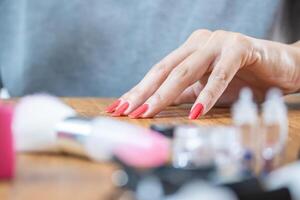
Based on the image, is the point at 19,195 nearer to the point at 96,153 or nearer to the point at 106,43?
the point at 96,153

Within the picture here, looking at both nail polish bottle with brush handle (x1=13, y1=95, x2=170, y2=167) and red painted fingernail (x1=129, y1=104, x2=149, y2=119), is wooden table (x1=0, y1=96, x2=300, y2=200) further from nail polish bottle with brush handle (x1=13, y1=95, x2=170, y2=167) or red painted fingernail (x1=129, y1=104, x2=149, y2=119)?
red painted fingernail (x1=129, y1=104, x2=149, y2=119)

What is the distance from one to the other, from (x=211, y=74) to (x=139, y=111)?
130 mm

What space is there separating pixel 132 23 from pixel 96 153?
82cm

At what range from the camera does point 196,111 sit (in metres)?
0.68

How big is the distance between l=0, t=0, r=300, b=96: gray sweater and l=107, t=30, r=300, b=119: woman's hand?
1.26ft

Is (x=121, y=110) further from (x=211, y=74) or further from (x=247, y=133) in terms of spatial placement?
(x=247, y=133)

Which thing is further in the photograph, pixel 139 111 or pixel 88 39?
pixel 88 39

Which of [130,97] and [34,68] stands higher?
[130,97]

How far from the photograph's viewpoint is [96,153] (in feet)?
1.38

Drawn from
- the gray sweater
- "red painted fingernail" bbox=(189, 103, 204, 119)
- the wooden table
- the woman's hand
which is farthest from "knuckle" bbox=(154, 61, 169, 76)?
the gray sweater

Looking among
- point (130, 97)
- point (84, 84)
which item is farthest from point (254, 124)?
point (84, 84)

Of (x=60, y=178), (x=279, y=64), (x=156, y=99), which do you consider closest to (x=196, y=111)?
(x=156, y=99)

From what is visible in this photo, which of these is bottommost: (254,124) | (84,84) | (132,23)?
(84,84)

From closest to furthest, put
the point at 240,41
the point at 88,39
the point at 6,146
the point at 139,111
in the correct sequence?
the point at 6,146
the point at 139,111
the point at 240,41
the point at 88,39
